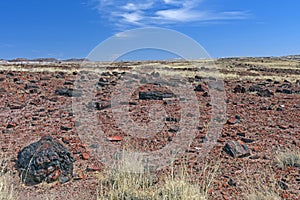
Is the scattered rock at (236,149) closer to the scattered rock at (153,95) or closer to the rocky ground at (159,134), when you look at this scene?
the rocky ground at (159,134)

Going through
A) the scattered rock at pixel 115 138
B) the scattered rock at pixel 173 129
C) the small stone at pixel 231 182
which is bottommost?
the small stone at pixel 231 182

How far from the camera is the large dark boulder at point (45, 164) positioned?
473 centimetres

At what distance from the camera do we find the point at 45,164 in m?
4.78

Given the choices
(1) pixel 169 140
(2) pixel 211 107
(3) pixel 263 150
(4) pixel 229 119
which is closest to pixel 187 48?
(1) pixel 169 140

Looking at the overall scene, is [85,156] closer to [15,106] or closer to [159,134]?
[159,134]

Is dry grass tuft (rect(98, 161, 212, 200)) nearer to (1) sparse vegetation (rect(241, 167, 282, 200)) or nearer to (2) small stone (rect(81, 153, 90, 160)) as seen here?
(1) sparse vegetation (rect(241, 167, 282, 200))

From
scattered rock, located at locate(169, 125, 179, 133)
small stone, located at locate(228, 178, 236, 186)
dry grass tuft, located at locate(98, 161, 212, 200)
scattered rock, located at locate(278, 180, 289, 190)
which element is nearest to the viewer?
dry grass tuft, located at locate(98, 161, 212, 200)

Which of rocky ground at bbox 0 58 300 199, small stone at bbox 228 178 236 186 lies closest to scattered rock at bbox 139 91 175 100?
rocky ground at bbox 0 58 300 199

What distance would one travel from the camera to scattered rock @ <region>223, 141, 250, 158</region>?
18.7 feet

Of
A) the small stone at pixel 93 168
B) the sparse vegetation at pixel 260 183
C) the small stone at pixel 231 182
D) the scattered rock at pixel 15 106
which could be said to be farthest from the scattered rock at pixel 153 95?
the small stone at pixel 231 182

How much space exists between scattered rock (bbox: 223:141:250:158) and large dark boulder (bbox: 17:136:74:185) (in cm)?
263

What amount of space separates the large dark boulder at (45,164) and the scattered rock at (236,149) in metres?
2.63

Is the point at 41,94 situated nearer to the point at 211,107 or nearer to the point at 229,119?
the point at 211,107

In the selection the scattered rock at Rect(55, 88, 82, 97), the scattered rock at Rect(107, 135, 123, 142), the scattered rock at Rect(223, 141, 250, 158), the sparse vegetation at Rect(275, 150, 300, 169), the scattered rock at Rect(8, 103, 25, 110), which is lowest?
the sparse vegetation at Rect(275, 150, 300, 169)
